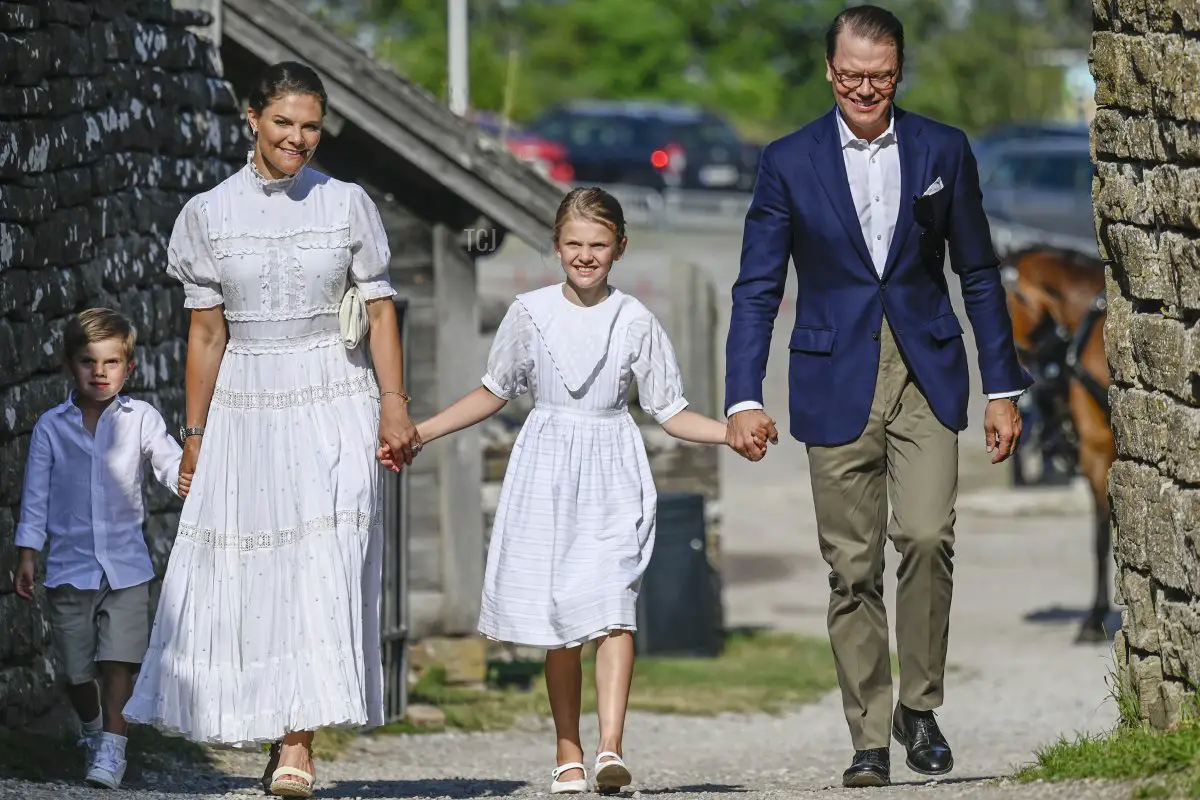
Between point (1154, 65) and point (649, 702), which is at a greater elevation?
point (1154, 65)

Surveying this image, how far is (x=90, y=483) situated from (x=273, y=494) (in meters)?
0.84

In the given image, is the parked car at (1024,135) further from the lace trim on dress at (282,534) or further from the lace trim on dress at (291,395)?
the lace trim on dress at (282,534)

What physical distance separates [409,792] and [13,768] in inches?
54.7

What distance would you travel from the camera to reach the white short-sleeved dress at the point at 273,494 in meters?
6.12

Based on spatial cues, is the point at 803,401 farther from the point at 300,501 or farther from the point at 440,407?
the point at 440,407

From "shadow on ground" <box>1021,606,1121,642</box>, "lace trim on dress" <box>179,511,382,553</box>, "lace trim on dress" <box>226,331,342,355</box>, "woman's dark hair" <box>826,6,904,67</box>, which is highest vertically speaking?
"woman's dark hair" <box>826,6,904,67</box>

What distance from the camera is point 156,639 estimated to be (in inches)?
244

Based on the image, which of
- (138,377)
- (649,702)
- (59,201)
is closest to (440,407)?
(649,702)

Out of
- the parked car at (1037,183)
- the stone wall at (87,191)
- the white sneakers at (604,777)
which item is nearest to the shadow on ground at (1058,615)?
the stone wall at (87,191)

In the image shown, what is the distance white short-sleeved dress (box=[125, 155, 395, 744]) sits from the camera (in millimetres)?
6125

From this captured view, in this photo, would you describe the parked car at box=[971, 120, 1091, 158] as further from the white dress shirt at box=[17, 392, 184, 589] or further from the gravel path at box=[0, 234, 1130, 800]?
the white dress shirt at box=[17, 392, 184, 589]

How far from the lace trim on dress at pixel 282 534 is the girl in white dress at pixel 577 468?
13.4 inches

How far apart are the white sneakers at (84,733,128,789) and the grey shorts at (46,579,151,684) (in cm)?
27

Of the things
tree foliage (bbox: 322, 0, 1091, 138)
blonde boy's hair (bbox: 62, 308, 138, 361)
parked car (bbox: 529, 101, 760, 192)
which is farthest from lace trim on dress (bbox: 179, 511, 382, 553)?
tree foliage (bbox: 322, 0, 1091, 138)
